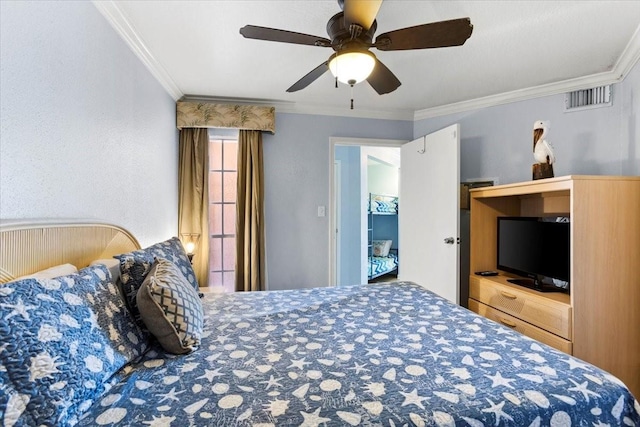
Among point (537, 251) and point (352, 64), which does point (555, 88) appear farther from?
point (352, 64)

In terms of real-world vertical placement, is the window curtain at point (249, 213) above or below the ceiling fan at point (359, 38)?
below

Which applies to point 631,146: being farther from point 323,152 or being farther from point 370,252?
point 370,252

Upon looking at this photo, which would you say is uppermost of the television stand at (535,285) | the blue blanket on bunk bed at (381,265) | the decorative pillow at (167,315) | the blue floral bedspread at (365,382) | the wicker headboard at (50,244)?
the wicker headboard at (50,244)

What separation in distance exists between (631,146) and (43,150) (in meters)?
3.62

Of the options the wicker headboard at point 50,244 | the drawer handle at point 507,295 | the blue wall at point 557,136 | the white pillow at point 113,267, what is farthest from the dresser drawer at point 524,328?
the wicker headboard at point 50,244

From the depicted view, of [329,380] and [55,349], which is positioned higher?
[55,349]

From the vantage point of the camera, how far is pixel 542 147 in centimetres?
240

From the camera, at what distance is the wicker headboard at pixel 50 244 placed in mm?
1076

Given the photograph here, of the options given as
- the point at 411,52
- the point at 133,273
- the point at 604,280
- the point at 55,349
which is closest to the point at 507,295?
the point at 604,280

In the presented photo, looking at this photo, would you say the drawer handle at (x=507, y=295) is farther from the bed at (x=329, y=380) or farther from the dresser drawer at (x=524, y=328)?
the bed at (x=329, y=380)

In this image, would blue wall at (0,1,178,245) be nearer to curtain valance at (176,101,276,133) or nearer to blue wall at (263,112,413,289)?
curtain valance at (176,101,276,133)

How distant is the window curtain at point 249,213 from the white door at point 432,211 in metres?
1.66

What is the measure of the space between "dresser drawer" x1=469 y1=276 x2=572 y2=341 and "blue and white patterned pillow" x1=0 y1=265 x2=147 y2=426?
235 centimetres

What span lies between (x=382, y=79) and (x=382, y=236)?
15.4 feet
